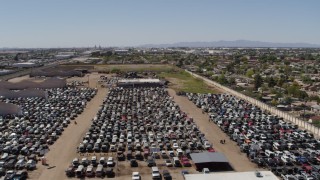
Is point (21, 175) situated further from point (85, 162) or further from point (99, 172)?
point (99, 172)

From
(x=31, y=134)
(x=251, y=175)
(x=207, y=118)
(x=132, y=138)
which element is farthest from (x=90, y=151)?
(x=207, y=118)

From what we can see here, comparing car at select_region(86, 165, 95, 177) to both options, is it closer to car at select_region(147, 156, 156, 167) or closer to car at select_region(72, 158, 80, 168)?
car at select_region(72, 158, 80, 168)

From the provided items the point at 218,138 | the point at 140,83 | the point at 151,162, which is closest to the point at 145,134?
the point at 218,138

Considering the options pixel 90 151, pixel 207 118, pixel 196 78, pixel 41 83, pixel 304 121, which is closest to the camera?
pixel 90 151

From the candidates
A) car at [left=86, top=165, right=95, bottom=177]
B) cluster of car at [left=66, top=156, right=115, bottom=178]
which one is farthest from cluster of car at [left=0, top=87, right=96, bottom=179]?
car at [left=86, top=165, right=95, bottom=177]

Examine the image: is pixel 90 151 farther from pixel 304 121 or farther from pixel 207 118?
pixel 304 121
